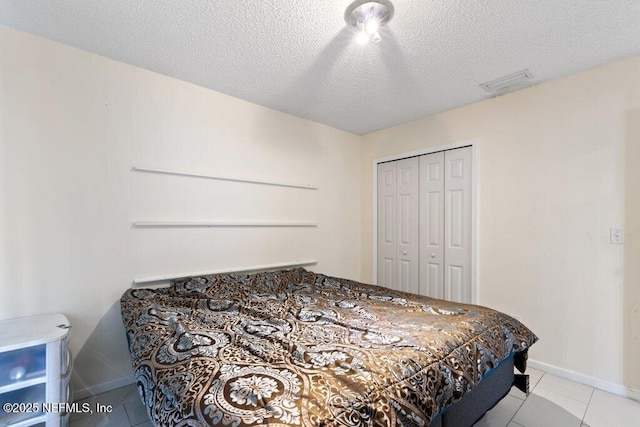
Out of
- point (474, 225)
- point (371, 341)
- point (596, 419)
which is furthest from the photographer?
point (474, 225)

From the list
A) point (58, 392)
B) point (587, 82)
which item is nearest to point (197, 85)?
point (58, 392)

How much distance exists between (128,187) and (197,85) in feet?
3.36

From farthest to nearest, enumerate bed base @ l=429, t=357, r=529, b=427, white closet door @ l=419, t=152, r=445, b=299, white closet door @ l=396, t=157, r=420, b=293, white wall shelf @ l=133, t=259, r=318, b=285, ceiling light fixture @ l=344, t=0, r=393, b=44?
white closet door @ l=396, t=157, r=420, b=293 < white closet door @ l=419, t=152, r=445, b=299 < white wall shelf @ l=133, t=259, r=318, b=285 < ceiling light fixture @ l=344, t=0, r=393, b=44 < bed base @ l=429, t=357, r=529, b=427

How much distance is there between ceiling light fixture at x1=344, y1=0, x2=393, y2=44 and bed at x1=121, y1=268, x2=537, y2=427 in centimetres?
165

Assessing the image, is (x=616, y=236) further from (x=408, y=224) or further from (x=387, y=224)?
(x=387, y=224)

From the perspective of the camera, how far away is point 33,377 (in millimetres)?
1458

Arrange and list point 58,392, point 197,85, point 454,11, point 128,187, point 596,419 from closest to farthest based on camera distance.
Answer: point 58,392 < point 454,11 < point 596,419 < point 128,187 < point 197,85

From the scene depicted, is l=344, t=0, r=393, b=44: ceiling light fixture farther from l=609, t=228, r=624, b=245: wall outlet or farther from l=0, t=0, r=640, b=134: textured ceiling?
l=609, t=228, r=624, b=245: wall outlet

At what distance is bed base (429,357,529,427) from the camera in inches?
49.8

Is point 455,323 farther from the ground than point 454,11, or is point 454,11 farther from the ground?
point 454,11

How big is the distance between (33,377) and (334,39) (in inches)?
97.7

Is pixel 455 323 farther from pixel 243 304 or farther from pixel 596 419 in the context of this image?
pixel 243 304

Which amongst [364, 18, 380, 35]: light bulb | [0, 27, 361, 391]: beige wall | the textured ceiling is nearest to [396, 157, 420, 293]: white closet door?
the textured ceiling

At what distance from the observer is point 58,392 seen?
1.50m
